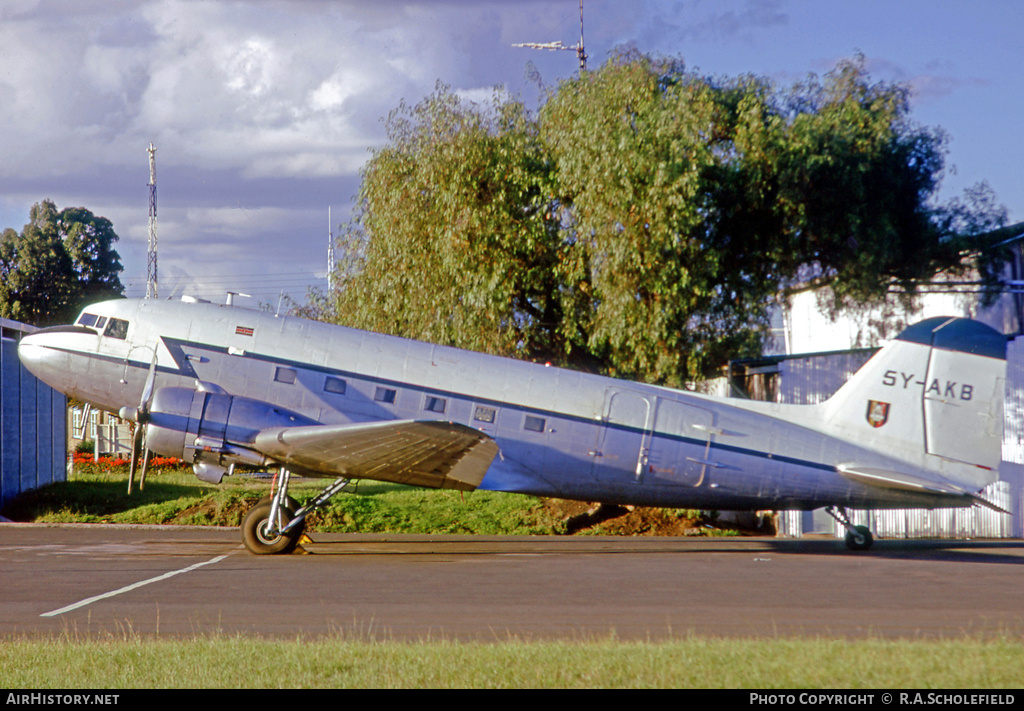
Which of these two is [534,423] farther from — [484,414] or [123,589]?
[123,589]

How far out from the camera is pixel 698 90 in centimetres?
2120

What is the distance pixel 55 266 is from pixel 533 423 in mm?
48138

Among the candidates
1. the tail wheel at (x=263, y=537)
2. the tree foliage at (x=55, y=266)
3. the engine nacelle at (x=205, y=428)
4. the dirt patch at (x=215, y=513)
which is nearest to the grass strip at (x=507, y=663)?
the engine nacelle at (x=205, y=428)

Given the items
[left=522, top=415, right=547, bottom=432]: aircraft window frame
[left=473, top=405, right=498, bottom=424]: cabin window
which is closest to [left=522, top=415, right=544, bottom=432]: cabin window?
[left=522, top=415, right=547, bottom=432]: aircraft window frame

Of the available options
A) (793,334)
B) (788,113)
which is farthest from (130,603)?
(793,334)

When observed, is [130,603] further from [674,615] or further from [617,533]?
[617,533]

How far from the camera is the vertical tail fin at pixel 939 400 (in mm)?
17062

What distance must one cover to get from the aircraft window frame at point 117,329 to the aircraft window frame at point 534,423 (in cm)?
763

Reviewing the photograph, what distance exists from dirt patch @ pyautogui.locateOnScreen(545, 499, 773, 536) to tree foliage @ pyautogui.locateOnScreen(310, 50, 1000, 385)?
4125 mm

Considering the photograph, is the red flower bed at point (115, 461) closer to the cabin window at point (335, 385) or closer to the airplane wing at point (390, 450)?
the cabin window at point (335, 385)

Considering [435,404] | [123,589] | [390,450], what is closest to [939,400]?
[435,404]

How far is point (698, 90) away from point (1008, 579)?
12459mm

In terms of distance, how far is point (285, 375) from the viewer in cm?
1661

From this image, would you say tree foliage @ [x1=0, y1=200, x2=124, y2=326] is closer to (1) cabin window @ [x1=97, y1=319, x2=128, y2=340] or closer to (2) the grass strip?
(1) cabin window @ [x1=97, y1=319, x2=128, y2=340]
